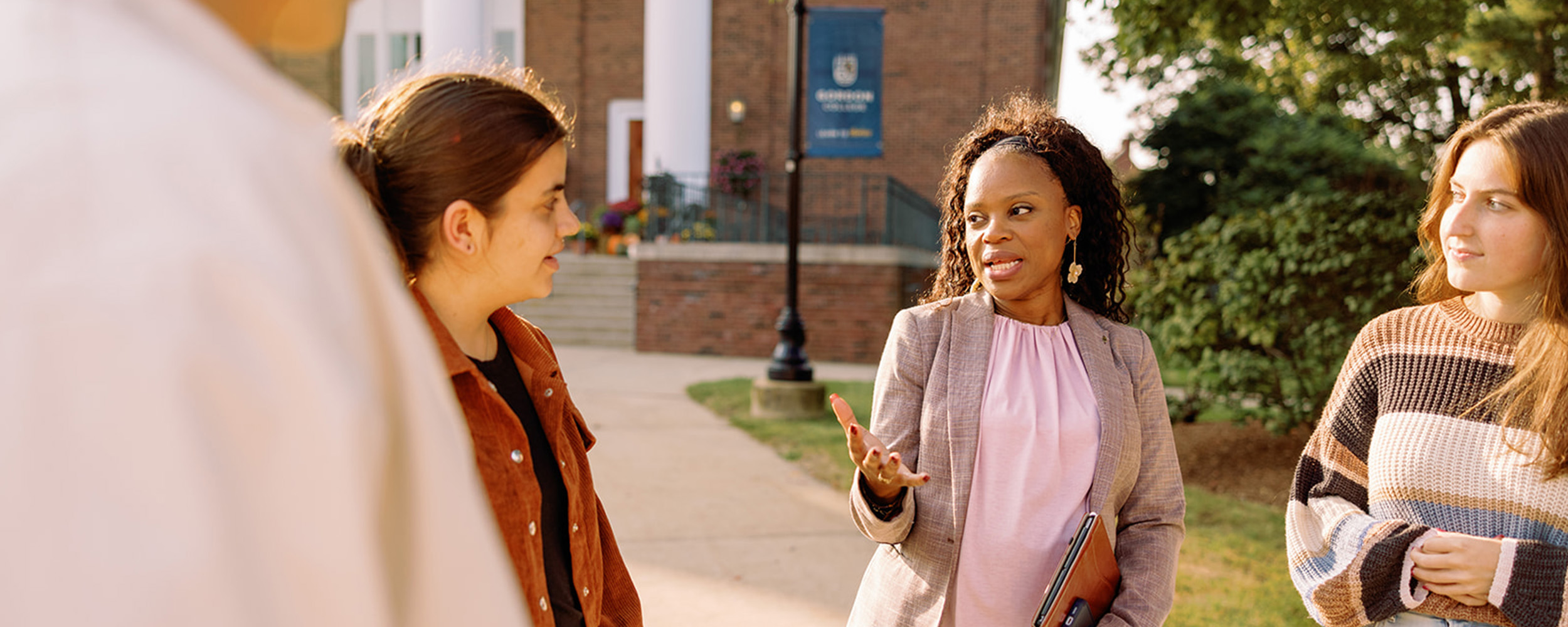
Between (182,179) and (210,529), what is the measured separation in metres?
0.17

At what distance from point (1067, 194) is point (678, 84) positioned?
14489mm

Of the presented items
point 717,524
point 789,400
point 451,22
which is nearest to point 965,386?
point 717,524

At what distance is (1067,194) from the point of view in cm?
221

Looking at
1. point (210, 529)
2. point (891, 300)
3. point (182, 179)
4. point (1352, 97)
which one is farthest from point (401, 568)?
point (1352, 97)

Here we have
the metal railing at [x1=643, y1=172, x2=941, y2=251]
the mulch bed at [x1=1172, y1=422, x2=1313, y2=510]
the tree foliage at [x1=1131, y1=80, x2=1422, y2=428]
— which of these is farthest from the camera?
the metal railing at [x1=643, y1=172, x2=941, y2=251]

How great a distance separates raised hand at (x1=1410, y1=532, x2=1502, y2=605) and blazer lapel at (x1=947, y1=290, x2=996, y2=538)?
2.69ft

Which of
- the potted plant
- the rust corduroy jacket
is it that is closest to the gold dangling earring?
the rust corduroy jacket

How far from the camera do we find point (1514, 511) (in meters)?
1.79

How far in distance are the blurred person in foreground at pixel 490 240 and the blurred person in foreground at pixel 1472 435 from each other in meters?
1.48

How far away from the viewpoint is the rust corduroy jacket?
154 centimetres

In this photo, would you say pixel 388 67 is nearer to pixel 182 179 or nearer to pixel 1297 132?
pixel 1297 132

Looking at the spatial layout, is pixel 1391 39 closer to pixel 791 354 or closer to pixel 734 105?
pixel 791 354

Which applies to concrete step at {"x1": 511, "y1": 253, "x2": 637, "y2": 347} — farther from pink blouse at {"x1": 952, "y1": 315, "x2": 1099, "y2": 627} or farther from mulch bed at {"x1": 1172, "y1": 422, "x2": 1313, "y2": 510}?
pink blouse at {"x1": 952, "y1": 315, "x2": 1099, "y2": 627}

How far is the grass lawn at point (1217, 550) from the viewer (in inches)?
155
